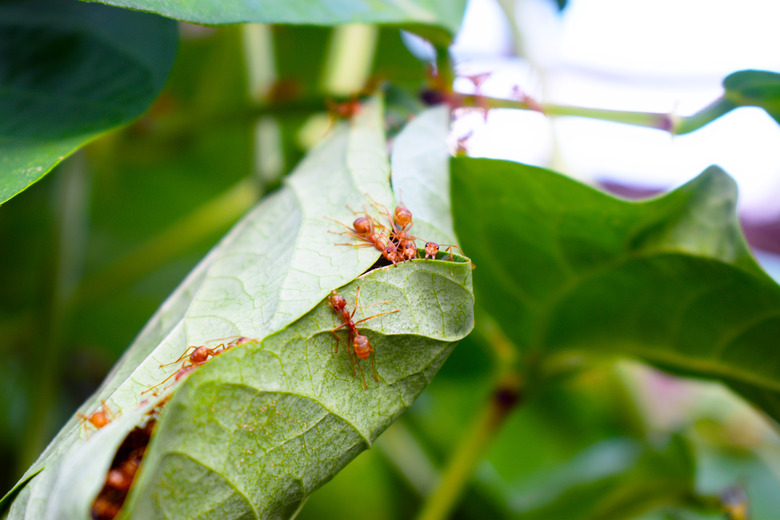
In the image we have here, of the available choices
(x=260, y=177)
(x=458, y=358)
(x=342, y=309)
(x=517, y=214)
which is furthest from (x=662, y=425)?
(x=342, y=309)

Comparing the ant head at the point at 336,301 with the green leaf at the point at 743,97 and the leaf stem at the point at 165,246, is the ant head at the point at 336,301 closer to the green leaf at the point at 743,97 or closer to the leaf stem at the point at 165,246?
the green leaf at the point at 743,97

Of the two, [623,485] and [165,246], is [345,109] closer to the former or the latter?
[165,246]

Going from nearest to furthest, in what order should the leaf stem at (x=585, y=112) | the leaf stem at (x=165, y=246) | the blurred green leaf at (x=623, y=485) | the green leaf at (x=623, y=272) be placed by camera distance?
1. the green leaf at (x=623, y=272)
2. the leaf stem at (x=585, y=112)
3. the blurred green leaf at (x=623, y=485)
4. the leaf stem at (x=165, y=246)

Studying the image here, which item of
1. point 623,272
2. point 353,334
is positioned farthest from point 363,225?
point 623,272

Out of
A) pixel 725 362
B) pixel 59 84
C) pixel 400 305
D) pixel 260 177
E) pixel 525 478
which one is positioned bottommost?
pixel 525 478

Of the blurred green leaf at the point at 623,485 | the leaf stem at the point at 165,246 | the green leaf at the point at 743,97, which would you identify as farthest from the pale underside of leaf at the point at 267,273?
the blurred green leaf at the point at 623,485

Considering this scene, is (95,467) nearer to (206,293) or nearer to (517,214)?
(206,293)
